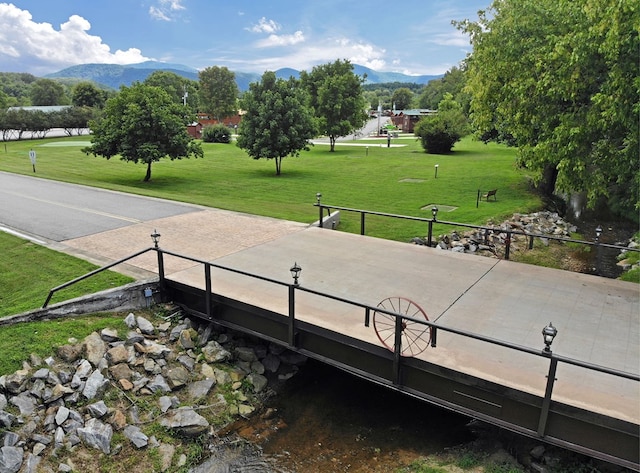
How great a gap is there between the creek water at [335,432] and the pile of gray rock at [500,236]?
5.55 metres

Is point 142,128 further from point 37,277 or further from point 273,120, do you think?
point 37,277

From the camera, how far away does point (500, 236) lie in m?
15.1

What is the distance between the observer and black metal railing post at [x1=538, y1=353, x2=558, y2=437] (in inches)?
191

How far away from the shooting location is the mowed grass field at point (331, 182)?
56.1 ft

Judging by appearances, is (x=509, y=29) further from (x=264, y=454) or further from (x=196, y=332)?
(x=264, y=454)

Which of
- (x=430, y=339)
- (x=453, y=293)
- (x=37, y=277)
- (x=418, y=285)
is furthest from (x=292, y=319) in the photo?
(x=37, y=277)

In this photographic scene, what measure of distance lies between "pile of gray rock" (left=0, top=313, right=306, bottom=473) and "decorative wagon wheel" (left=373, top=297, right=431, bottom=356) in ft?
6.45

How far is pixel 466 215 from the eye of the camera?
17.2 metres

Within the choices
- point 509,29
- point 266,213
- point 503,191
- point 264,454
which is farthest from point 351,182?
point 264,454

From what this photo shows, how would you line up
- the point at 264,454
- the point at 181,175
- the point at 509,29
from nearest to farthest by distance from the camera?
the point at 264,454 < the point at 509,29 < the point at 181,175

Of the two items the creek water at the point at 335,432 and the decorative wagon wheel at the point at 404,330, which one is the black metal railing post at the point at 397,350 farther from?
the creek water at the point at 335,432

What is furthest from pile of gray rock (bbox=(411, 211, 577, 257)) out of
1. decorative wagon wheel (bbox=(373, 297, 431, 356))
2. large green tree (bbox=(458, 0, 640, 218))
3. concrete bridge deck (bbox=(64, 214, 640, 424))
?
decorative wagon wheel (bbox=(373, 297, 431, 356))

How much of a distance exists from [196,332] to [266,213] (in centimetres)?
699

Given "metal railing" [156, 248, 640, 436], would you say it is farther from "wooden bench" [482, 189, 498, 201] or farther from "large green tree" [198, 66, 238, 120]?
"large green tree" [198, 66, 238, 120]
